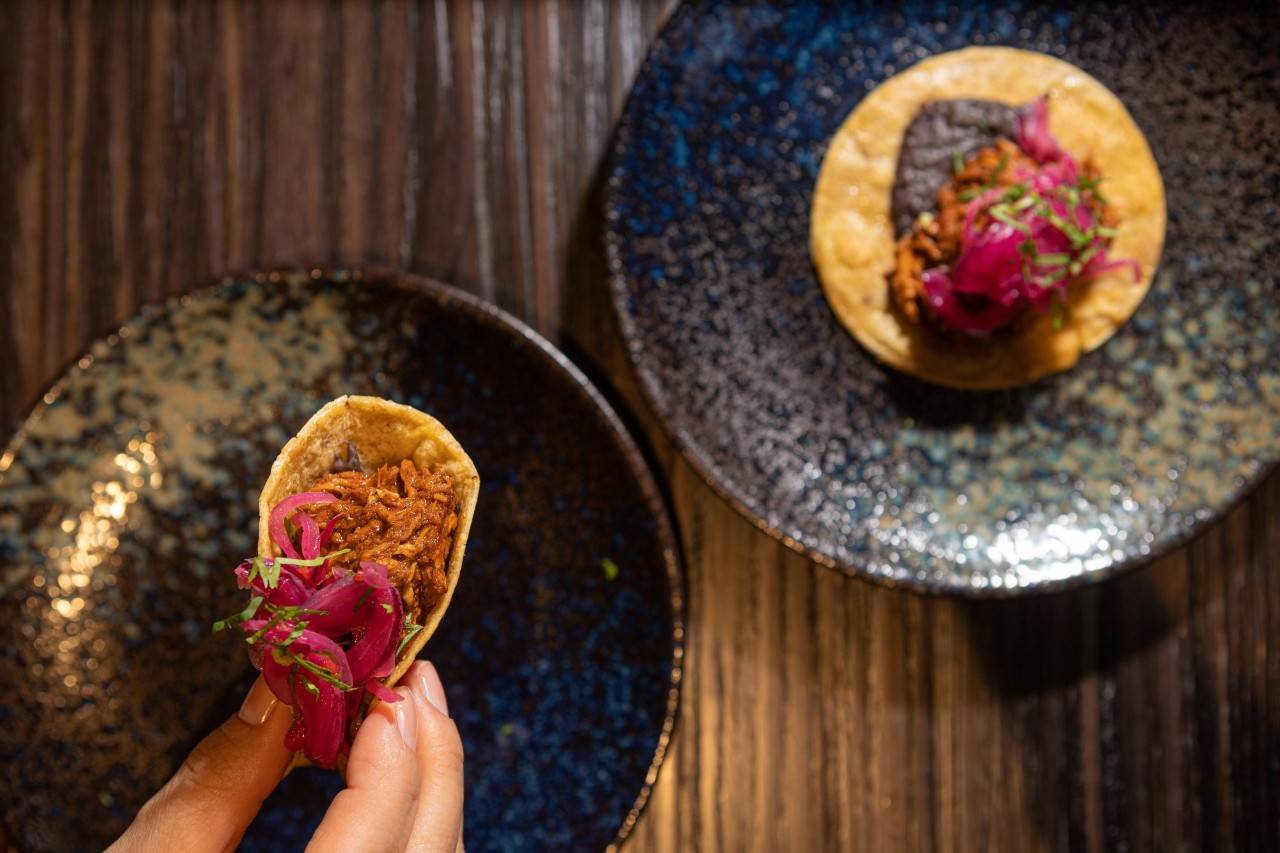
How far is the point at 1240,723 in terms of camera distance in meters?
2.36

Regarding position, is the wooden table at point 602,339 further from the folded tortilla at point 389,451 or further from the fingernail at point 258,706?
the fingernail at point 258,706

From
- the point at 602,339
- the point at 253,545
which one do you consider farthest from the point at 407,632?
the point at 602,339

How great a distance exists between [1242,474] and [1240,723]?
0.57 meters

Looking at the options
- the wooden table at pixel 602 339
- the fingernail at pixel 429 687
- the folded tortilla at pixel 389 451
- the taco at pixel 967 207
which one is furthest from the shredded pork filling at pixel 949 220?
Result: the fingernail at pixel 429 687

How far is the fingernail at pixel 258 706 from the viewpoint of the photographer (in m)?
1.71

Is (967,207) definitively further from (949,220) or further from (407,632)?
(407,632)

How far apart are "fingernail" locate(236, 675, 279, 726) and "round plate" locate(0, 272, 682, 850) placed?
42 cm

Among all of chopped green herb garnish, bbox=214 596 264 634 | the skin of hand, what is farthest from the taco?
chopped green herb garnish, bbox=214 596 264 634

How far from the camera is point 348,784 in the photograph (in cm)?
160

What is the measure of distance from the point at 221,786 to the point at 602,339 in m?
1.13

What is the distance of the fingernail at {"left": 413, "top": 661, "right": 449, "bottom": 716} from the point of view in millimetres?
1774

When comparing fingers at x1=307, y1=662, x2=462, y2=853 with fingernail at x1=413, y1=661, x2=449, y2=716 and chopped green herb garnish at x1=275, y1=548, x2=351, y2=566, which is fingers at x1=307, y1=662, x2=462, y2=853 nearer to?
fingernail at x1=413, y1=661, x2=449, y2=716

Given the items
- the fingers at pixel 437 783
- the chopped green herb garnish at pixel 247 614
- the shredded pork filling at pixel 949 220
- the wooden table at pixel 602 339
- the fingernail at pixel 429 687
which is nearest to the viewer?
the chopped green herb garnish at pixel 247 614

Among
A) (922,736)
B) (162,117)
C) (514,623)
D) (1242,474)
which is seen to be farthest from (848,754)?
(162,117)
